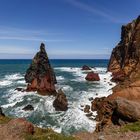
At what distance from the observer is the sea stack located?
66562mm

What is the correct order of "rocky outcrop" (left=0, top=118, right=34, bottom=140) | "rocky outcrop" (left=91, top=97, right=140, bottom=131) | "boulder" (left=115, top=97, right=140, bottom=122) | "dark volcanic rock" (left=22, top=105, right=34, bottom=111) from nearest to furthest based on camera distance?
"rocky outcrop" (left=0, top=118, right=34, bottom=140) < "boulder" (left=115, top=97, right=140, bottom=122) < "rocky outcrop" (left=91, top=97, right=140, bottom=131) < "dark volcanic rock" (left=22, top=105, right=34, bottom=111)

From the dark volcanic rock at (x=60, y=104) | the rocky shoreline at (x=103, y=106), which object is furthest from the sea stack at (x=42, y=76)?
the dark volcanic rock at (x=60, y=104)

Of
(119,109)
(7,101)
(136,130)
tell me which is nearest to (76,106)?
(7,101)

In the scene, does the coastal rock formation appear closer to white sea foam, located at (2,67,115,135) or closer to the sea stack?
white sea foam, located at (2,67,115,135)

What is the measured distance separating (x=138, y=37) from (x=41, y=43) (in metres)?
26.8

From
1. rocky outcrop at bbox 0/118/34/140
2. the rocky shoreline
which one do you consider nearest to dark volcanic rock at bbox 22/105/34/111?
the rocky shoreline

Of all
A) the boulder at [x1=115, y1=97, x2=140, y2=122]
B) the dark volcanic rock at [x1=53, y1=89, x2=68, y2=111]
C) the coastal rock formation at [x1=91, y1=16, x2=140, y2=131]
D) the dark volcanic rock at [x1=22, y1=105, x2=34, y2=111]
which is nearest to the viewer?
the boulder at [x1=115, y1=97, x2=140, y2=122]

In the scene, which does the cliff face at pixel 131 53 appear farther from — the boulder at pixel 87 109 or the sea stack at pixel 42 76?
the sea stack at pixel 42 76

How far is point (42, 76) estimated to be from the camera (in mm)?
70875

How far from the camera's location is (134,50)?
75250 millimetres

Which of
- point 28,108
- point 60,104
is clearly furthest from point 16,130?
point 28,108

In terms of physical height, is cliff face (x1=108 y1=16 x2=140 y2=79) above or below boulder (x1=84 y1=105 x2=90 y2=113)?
above

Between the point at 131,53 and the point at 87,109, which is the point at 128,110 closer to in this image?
the point at 87,109

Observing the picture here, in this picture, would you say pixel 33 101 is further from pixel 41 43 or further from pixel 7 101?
pixel 41 43
